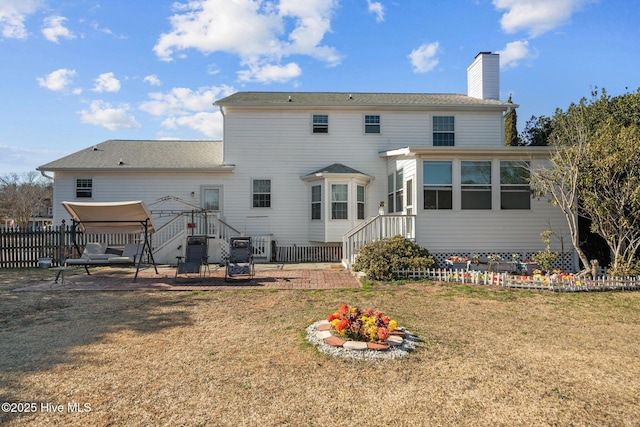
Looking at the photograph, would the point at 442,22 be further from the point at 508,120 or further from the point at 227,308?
the point at 508,120

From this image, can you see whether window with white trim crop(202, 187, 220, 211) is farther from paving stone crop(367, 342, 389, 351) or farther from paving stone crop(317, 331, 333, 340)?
paving stone crop(367, 342, 389, 351)

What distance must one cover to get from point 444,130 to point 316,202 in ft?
22.2

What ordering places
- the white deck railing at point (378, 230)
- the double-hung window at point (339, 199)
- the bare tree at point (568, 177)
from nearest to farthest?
the bare tree at point (568, 177) → the white deck railing at point (378, 230) → the double-hung window at point (339, 199)

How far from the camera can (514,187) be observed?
12.5 meters

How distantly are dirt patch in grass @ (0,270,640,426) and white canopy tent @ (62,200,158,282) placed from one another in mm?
3586

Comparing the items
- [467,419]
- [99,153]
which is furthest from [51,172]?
[467,419]

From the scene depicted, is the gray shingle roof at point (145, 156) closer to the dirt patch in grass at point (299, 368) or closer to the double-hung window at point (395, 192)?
the double-hung window at point (395, 192)

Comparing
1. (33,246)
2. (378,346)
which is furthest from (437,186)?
(33,246)

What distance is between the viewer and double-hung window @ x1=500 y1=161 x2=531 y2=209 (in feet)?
40.7

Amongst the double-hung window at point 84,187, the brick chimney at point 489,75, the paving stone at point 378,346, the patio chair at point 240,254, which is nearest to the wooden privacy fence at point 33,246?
the double-hung window at point 84,187

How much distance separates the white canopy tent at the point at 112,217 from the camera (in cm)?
1065

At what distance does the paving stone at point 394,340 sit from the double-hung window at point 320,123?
42.2 feet

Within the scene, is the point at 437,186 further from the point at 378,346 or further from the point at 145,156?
the point at 145,156

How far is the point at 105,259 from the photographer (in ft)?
34.8
